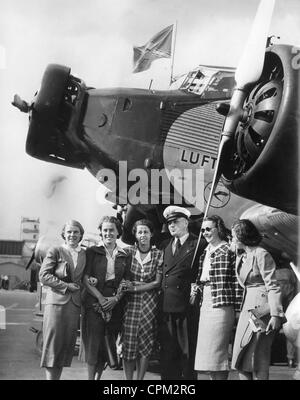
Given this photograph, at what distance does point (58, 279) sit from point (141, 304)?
0.79 m

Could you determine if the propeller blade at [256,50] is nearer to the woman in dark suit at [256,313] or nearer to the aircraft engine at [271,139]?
the aircraft engine at [271,139]

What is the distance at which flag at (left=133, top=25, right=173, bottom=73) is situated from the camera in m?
7.17

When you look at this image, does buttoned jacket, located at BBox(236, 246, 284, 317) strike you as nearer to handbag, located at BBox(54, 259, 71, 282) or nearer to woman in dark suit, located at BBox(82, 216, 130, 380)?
woman in dark suit, located at BBox(82, 216, 130, 380)

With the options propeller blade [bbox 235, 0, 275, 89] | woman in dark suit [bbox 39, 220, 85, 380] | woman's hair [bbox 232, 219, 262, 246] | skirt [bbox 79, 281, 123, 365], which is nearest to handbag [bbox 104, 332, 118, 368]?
skirt [bbox 79, 281, 123, 365]

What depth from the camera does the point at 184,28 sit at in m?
6.36

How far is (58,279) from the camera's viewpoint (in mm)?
5145

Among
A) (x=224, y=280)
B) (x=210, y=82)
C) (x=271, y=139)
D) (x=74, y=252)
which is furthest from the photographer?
(x=210, y=82)

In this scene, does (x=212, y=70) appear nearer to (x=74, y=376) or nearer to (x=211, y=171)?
(x=211, y=171)

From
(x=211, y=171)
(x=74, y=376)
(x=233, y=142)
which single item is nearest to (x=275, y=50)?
(x=233, y=142)

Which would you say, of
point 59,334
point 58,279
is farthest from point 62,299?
point 59,334

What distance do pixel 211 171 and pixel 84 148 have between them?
1791mm

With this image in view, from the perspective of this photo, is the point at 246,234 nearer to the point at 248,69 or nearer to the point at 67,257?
the point at 248,69

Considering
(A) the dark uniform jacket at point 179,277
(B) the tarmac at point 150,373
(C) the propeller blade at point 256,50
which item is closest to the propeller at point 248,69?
(C) the propeller blade at point 256,50

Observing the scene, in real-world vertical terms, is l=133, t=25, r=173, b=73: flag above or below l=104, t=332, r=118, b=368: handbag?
above
